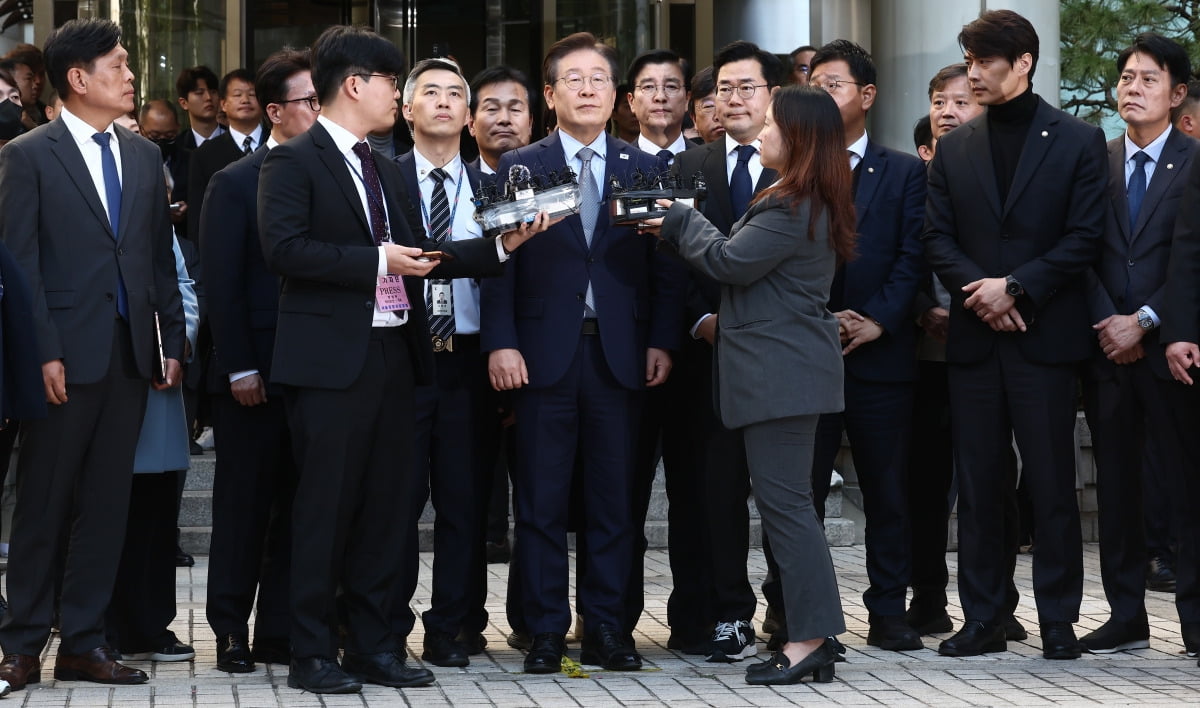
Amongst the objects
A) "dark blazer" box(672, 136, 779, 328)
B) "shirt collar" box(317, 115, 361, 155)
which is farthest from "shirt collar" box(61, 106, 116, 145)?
"dark blazer" box(672, 136, 779, 328)

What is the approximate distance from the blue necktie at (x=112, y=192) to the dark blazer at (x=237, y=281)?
32 centimetres

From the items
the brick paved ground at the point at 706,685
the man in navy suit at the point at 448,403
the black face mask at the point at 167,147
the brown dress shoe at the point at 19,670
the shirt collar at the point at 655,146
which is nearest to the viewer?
the brick paved ground at the point at 706,685

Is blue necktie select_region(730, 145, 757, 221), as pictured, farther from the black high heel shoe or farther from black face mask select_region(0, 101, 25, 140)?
black face mask select_region(0, 101, 25, 140)

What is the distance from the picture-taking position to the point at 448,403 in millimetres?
6422

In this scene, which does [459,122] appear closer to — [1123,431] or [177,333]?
[177,333]

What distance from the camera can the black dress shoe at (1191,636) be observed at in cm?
648

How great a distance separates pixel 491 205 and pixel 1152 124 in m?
2.87

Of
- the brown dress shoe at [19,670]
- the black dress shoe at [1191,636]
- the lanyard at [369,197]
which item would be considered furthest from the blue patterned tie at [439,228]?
the black dress shoe at [1191,636]

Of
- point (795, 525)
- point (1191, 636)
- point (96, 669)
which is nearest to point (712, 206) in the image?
point (795, 525)

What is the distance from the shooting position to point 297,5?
14.8 meters

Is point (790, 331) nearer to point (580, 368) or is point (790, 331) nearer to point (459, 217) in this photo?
point (580, 368)

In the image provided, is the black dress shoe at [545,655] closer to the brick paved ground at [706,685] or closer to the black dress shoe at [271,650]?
the brick paved ground at [706,685]

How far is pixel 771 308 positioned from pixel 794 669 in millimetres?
1273

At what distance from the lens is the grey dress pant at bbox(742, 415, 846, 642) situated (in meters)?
5.91
